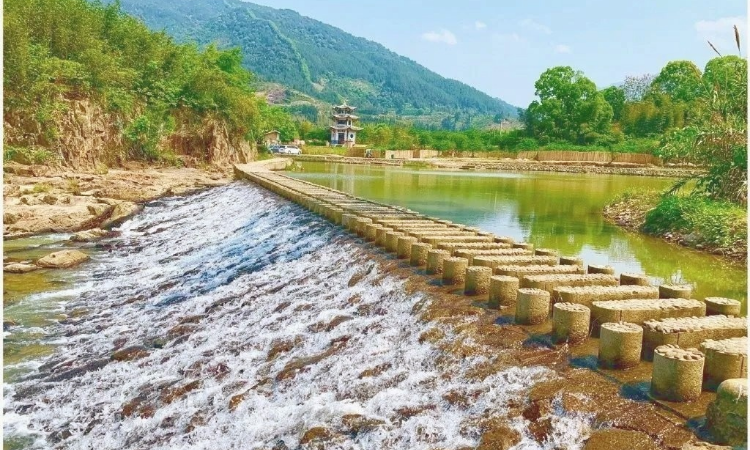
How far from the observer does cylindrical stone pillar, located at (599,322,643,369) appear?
13.6 ft

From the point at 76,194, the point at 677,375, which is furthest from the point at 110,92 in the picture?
the point at 677,375

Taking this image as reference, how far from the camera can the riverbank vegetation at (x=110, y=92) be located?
23.6 metres

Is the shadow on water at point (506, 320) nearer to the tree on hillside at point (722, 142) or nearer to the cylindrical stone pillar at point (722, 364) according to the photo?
the cylindrical stone pillar at point (722, 364)

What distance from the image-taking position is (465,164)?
5425cm

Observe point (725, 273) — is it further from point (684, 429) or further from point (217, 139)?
point (217, 139)

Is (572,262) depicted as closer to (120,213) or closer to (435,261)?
(435,261)

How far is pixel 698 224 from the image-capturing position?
13156 mm

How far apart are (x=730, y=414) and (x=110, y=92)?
30915mm

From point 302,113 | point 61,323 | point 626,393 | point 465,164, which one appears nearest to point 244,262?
point 61,323

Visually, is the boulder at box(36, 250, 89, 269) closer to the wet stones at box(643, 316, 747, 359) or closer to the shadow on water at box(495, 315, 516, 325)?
the shadow on water at box(495, 315, 516, 325)

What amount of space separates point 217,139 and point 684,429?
3492 cm

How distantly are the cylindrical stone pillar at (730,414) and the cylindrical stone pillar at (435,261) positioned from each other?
13.4ft

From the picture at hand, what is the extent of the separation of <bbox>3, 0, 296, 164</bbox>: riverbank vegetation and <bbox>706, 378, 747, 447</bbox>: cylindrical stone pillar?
2476cm

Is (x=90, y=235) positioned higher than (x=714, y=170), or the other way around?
(x=714, y=170)
